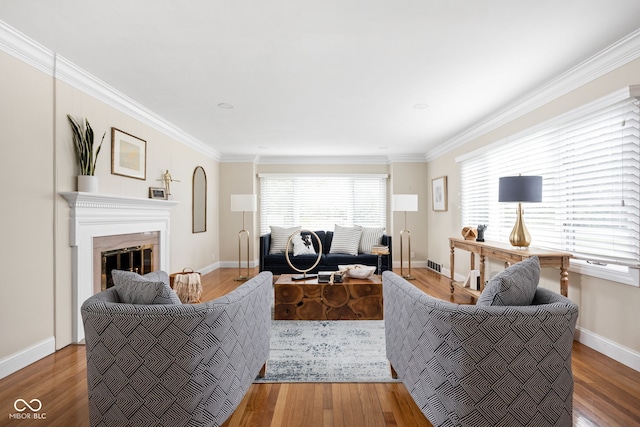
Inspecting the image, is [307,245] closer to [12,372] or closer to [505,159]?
[505,159]

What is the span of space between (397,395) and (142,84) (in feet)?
11.5

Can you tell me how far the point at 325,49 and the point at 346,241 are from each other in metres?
3.60

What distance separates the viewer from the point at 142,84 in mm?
3326

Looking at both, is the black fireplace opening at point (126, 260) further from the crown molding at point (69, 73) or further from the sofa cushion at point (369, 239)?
the sofa cushion at point (369, 239)

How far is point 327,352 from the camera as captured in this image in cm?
272

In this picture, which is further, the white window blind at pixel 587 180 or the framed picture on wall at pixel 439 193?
the framed picture on wall at pixel 439 193

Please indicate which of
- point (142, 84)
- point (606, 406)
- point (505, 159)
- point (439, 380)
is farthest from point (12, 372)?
→ point (505, 159)

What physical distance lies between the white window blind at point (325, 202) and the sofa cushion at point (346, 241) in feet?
4.84

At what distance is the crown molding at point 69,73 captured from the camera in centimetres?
240

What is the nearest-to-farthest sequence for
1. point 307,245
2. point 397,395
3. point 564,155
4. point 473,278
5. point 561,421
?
point 561,421 < point 397,395 < point 564,155 < point 473,278 < point 307,245

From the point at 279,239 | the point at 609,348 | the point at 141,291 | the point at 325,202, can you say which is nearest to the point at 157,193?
the point at 279,239

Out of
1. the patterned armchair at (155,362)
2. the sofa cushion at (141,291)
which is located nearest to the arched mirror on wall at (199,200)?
the sofa cushion at (141,291)

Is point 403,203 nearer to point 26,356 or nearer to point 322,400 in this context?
point 322,400

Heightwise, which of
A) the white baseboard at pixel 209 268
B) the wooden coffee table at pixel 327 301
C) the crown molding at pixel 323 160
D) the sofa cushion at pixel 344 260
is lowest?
the white baseboard at pixel 209 268
